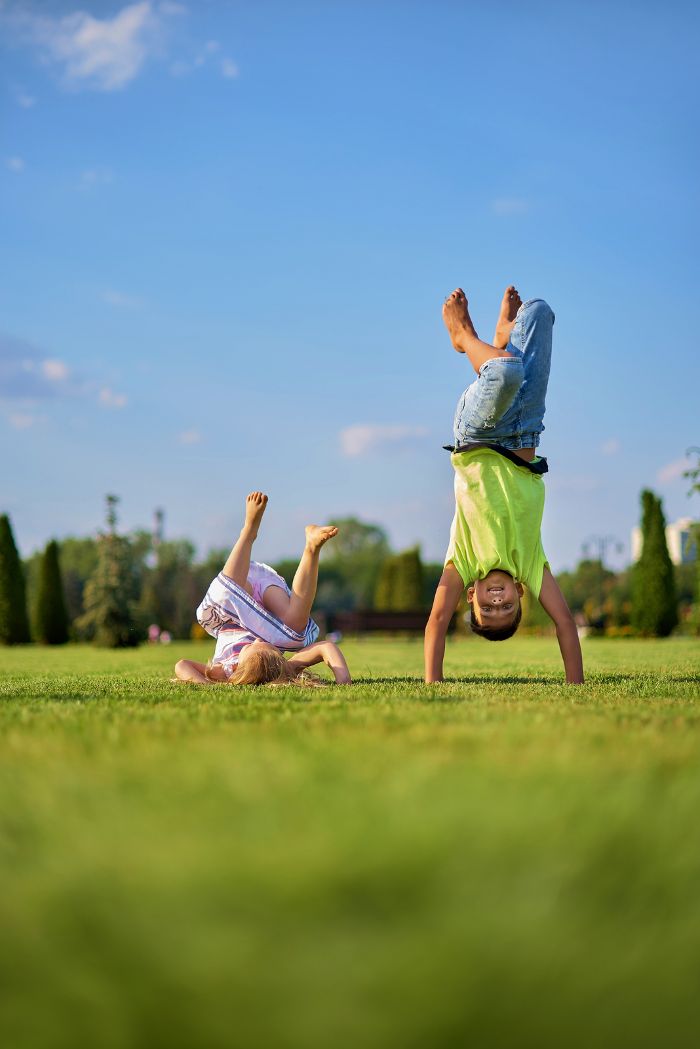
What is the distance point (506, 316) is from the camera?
609 centimetres

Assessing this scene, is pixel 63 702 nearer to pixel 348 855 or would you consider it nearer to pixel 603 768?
pixel 603 768

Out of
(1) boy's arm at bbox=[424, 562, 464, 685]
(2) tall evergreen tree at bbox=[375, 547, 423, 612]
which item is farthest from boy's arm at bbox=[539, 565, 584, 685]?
(2) tall evergreen tree at bbox=[375, 547, 423, 612]

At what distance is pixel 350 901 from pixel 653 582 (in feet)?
77.8

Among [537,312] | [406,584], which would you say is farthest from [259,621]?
[406,584]

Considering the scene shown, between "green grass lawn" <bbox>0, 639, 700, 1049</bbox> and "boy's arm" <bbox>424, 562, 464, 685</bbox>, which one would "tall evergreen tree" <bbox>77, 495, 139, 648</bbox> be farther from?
"green grass lawn" <bbox>0, 639, 700, 1049</bbox>

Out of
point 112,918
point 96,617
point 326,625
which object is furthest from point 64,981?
point 326,625

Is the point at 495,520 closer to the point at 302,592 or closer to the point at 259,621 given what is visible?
the point at 302,592

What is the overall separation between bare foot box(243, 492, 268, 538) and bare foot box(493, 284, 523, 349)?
1871 mm

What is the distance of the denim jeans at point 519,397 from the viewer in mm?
5488

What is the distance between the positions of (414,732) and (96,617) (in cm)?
2315

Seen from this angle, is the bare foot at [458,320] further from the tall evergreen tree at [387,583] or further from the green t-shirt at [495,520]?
the tall evergreen tree at [387,583]

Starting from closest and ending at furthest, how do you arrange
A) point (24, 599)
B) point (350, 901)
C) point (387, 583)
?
point (350, 901) → point (24, 599) → point (387, 583)

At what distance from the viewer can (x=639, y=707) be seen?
3885 mm

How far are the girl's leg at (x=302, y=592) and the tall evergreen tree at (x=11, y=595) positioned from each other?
21.3 metres
